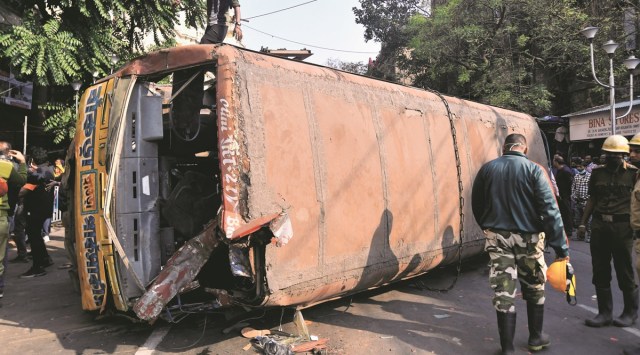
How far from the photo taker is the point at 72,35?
432 inches

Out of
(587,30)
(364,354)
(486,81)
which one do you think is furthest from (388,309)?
(486,81)

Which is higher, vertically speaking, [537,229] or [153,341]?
[537,229]

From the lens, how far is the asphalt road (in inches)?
158

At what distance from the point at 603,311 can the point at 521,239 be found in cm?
155

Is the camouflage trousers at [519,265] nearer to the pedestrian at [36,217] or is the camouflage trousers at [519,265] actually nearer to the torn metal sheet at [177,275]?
the torn metal sheet at [177,275]

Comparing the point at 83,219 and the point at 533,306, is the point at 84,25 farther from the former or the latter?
the point at 533,306

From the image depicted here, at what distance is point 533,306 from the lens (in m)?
3.90

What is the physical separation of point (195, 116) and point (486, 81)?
1615cm

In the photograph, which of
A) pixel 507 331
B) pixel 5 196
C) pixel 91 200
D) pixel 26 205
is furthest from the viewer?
pixel 26 205

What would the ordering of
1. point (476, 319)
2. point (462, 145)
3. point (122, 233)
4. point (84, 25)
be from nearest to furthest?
point (122, 233) < point (476, 319) < point (462, 145) < point (84, 25)

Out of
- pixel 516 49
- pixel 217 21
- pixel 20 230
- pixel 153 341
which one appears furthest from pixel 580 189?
pixel 20 230

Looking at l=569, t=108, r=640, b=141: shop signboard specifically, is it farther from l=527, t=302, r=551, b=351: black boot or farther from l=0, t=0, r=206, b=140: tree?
l=0, t=0, r=206, b=140: tree

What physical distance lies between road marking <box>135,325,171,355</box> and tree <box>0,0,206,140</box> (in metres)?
8.65

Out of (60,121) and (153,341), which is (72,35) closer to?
(60,121)
